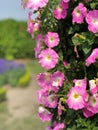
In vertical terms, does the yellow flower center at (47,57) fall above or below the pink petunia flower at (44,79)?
above

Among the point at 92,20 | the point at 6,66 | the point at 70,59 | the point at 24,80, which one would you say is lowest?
the point at 24,80

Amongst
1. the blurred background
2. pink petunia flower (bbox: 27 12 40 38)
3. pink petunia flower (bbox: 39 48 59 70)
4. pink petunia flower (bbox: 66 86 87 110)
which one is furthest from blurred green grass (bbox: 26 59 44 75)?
pink petunia flower (bbox: 66 86 87 110)

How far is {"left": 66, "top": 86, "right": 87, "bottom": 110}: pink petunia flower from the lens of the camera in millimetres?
2934

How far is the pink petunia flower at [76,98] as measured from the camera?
2934 millimetres

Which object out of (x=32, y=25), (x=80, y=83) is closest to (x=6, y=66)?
(x=32, y=25)

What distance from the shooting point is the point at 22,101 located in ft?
36.1

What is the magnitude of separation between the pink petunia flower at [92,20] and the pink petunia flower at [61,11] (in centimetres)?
16

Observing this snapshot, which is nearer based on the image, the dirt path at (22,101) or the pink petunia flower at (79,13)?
the pink petunia flower at (79,13)

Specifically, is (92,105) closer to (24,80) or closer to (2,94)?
(2,94)

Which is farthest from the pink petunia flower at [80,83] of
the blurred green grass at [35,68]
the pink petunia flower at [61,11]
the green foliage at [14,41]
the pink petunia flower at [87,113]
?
the green foliage at [14,41]

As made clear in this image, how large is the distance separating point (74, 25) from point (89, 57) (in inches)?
9.3

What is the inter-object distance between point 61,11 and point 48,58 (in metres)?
0.27

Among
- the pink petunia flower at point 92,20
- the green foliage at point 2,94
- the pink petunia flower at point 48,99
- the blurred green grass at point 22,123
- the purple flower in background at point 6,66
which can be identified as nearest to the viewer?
the pink petunia flower at point 92,20

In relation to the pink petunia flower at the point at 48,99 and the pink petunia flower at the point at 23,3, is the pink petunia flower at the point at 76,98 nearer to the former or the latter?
the pink petunia flower at the point at 48,99
